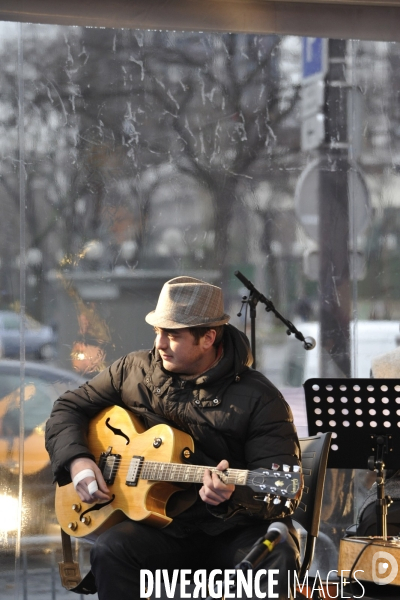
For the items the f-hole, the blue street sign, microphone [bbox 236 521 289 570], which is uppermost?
the blue street sign

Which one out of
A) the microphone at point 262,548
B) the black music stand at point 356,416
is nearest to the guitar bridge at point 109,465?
the black music stand at point 356,416

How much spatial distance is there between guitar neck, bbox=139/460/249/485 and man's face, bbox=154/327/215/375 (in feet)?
1.34

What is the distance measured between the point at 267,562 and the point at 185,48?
316 centimetres

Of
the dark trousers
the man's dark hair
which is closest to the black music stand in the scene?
the man's dark hair

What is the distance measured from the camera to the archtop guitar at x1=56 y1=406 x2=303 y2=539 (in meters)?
2.95

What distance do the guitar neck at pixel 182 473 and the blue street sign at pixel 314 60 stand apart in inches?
110

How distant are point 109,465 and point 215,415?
492 mm

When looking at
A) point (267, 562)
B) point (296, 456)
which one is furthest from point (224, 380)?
point (267, 562)

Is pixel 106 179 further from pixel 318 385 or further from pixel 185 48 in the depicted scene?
pixel 318 385

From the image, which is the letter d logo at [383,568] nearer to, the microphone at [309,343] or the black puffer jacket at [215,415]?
the black puffer jacket at [215,415]

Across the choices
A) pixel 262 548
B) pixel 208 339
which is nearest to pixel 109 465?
pixel 208 339

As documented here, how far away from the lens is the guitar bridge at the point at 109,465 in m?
3.39

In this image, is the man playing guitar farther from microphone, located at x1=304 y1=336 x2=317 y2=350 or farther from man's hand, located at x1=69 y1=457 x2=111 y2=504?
microphone, located at x1=304 y1=336 x2=317 y2=350

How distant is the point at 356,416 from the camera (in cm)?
382
